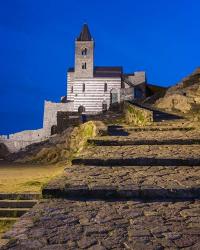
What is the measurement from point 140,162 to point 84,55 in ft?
231

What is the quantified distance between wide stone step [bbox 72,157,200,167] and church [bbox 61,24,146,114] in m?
62.9

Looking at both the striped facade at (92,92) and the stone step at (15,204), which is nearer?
the stone step at (15,204)

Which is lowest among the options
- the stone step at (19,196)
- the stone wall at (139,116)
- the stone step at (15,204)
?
the stone step at (15,204)

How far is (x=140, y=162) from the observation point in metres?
8.95

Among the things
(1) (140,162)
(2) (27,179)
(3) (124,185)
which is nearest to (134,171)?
(1) (140,162)

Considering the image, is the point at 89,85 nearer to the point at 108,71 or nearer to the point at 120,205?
the point at 108,71

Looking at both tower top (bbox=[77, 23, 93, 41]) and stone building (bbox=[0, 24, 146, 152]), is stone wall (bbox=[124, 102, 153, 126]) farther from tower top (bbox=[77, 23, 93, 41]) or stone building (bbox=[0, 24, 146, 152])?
tower top (bbox=[77, 23, 93, 41])

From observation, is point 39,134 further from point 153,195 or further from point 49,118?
point 153,195

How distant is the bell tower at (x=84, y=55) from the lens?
76312mm

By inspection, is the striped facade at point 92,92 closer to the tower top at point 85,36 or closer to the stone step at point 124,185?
the tower top at point 85,36

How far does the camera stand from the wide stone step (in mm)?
8867

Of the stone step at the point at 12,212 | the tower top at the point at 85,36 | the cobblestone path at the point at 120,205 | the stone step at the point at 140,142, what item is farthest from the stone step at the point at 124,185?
the tower top at the point at 85,36

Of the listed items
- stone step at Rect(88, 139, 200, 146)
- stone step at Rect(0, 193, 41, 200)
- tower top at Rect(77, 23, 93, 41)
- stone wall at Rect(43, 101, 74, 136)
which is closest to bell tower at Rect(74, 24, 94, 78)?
tower top at Rect(77, 23, 93, 41)

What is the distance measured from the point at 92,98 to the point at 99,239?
70.3 metres
